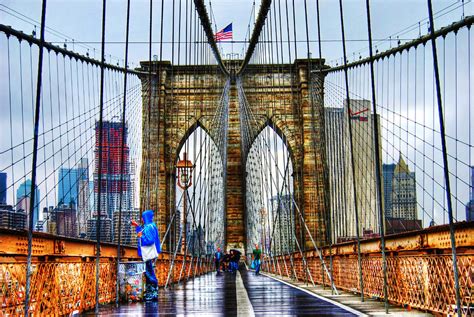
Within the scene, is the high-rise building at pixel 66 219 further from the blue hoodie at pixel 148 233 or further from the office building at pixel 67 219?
the blue hoodie at pixel 148 233

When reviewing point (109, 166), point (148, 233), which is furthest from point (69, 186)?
point (148, 233)

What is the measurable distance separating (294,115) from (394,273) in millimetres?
27244

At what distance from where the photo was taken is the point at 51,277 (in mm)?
5641

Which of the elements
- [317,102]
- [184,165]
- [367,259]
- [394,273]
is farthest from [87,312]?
[317,102]

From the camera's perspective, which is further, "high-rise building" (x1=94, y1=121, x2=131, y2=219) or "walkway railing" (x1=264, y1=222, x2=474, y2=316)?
"high-rise building" (x1=94, y1=121, x2=131, y2=219)

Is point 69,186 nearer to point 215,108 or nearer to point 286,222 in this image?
point 286,222

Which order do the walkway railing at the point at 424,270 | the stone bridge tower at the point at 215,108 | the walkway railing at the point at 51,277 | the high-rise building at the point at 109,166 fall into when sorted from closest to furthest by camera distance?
the walkway railing at the point at 51,277, the walkway railing at the point at 424,270, the high-rise building at the point at 109,166, the stone bridge tower at the point at 215,108

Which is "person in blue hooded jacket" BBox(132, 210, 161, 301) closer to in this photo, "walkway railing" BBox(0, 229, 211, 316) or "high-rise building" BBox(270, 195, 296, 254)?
"walkway railing" BBox(0, 229, 211, 316)

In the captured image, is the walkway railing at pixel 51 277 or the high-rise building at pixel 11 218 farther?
the high-rise building at pixel 11 218

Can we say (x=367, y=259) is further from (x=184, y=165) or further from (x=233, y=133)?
(x=233, y=133)

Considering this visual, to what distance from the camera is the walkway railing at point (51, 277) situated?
4871mm

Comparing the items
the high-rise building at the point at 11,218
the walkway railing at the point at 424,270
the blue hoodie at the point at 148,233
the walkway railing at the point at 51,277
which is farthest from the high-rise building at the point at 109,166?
the walkway railing at the point at 424,270

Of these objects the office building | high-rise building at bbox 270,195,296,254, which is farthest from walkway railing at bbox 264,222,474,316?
the office building

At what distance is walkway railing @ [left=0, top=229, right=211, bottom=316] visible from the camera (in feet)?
16.0
